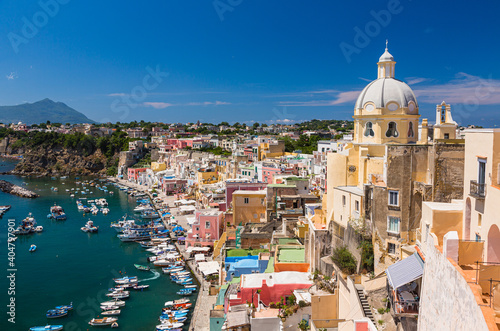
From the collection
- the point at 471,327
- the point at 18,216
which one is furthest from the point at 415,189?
the point at 18,216

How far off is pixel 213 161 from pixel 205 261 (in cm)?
2767

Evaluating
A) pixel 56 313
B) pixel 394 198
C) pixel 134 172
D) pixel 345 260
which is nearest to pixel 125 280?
pixel 56 313

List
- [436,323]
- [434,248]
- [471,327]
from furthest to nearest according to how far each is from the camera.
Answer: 1. [434,248]
2. [436,323]
3. [471,327]

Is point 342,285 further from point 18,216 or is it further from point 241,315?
point 18,216

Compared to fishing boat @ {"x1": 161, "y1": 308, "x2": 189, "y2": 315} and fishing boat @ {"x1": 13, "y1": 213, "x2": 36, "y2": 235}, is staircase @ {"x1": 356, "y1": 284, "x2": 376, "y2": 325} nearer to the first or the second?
fishing boat @ {"x1": 161, "y1": 308, "x2": 189, "y2": 315}

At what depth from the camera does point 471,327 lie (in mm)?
4570

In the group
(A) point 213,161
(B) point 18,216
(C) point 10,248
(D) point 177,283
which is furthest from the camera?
(A) point 213,161

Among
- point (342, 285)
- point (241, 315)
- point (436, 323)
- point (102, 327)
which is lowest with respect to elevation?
point (102, 327)

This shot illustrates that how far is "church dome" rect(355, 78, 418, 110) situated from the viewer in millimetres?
15234

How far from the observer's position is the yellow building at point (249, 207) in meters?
26.6

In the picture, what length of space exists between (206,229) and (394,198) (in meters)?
19.5

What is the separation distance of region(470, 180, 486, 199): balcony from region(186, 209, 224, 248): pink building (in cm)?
2376

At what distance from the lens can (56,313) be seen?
20.3 metres

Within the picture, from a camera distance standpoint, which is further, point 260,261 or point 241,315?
point 260,261
